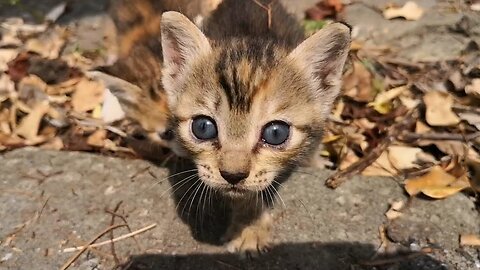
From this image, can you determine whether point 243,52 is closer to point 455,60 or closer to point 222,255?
point 222,255

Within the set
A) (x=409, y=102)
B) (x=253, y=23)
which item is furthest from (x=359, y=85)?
(x=253, y=23)

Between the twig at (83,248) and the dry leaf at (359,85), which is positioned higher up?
the dry leaf at (359,85)

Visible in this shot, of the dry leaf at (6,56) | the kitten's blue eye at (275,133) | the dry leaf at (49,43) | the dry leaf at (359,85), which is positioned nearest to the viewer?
the kitten's blue eye at (275,133)

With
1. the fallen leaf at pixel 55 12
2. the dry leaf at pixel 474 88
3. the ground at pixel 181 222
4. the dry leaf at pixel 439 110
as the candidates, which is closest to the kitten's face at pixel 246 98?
the ground at pixel 181 222

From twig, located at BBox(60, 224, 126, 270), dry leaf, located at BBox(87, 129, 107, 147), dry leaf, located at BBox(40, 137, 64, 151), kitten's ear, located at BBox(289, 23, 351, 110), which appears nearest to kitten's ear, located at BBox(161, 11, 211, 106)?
kitten's ear, located at BBox(289, 23, 351, 110)

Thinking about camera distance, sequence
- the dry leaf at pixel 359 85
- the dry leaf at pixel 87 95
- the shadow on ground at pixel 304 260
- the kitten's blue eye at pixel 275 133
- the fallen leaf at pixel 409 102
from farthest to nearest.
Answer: the dry leaf at pixel 87 95
the dry leaf at pixel 359 85
the fallen leaf at pixel 409 102
the shadow on ground at pixel 304 260
the kitten's blue eye at pixel 275 133

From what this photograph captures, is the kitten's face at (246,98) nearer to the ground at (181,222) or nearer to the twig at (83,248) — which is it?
the ground at (181,222)

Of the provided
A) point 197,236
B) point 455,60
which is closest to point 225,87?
point 197,236
